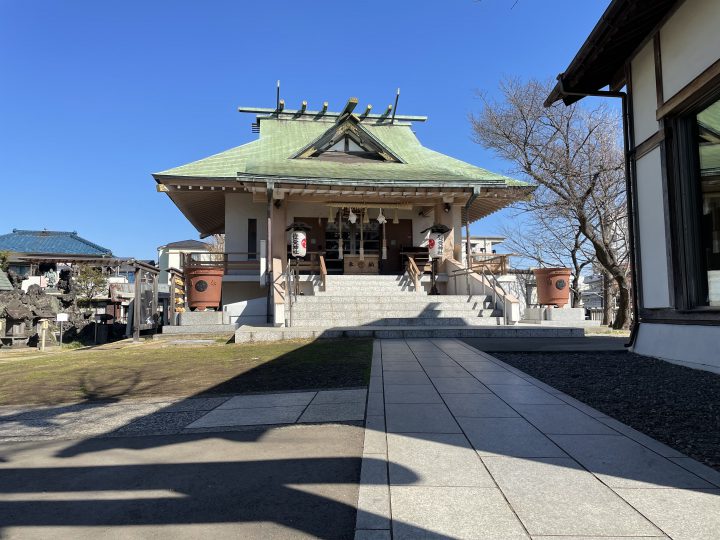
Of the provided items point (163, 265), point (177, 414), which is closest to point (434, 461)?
point (177, 414)

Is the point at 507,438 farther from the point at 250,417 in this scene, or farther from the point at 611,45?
the point at 611,45

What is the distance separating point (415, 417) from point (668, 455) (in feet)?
5.85

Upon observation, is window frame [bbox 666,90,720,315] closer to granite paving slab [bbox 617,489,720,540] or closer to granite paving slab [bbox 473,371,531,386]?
granite paving slab [bbox 473,371,531,386]

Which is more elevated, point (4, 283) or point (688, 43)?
point (688, 43)

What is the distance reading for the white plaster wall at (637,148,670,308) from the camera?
6.96 metres

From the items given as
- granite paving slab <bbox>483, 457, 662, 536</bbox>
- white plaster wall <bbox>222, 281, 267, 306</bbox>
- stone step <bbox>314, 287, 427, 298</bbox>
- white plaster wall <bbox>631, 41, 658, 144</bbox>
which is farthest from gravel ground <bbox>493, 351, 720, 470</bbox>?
white plaster wall <bbox>222, 281, 267, 306</bbox>

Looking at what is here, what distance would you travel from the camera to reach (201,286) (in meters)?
14.1

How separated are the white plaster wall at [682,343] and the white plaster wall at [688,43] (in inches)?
130

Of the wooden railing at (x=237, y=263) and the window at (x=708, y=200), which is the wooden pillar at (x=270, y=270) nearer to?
the wooden railing at (x=237, y=263)

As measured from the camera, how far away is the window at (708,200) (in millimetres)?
6227

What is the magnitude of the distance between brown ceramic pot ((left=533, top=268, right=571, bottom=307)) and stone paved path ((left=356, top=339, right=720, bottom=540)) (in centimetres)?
991

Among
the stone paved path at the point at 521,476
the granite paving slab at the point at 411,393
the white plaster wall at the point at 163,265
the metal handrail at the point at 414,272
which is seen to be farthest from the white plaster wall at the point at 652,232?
the white plaster wall at the point at 163,265

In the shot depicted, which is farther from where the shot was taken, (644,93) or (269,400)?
(644,93)

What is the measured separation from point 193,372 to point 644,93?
8.21 meters
